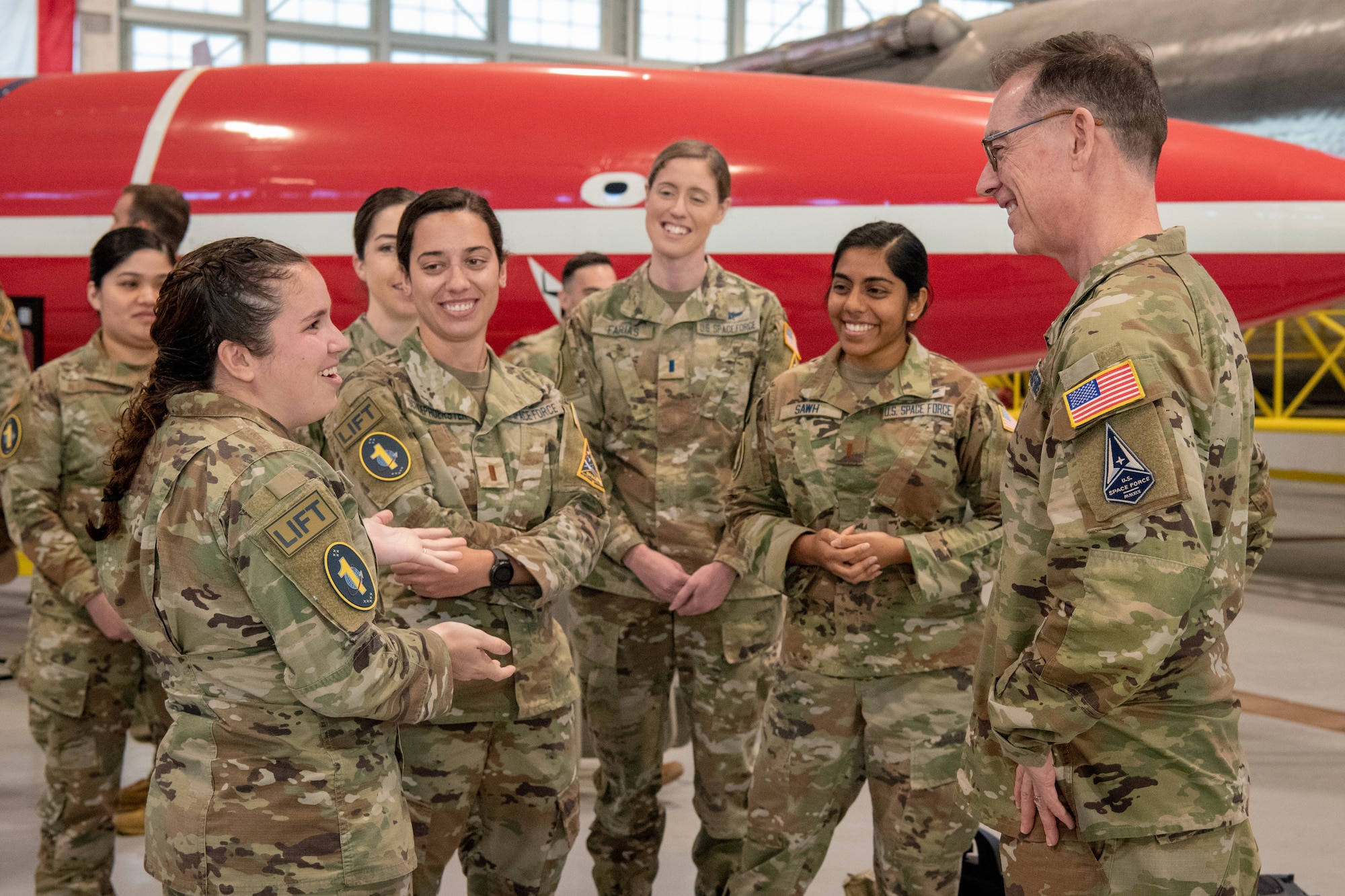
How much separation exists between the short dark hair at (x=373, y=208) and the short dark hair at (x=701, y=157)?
682mm

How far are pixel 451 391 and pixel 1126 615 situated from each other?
1.41m

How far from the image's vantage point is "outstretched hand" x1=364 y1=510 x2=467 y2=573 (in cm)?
197

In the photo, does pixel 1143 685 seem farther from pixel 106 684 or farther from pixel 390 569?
pixel 106 684

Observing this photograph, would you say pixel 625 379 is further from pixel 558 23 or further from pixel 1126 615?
pixel 558 23

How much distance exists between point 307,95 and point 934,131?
2.75 metres

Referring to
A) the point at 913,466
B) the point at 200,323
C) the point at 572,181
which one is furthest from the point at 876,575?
the point at 572,181

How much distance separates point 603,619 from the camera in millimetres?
2916

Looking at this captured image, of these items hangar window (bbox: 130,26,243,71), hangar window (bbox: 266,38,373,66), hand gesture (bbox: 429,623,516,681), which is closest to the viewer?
hand gesture (bbox: 429,623,516,681)

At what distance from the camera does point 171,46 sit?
16.5 m

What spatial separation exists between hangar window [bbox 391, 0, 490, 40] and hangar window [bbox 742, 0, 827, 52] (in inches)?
175

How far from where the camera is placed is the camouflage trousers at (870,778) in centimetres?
233

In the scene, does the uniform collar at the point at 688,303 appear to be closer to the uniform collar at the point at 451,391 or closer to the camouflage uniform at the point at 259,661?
the uniform collar at the point at 451,391

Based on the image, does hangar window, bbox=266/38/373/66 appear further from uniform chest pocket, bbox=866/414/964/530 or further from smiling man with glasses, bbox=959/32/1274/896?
smiling man with glasses, bbox=959/32/1274/896

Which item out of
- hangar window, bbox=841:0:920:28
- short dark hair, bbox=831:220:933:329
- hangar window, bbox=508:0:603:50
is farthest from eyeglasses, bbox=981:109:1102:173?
hangar window, bbox=841:0:920:28
